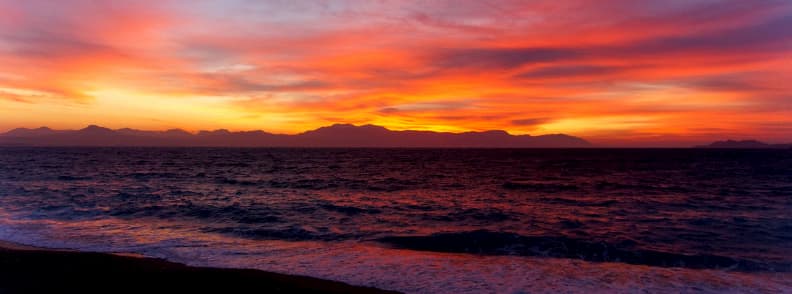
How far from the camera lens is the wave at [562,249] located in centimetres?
1423

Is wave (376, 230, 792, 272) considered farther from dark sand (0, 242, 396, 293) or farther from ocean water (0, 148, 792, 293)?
dark sand (0, 242, 396, 293)

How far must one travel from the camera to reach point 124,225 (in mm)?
19719

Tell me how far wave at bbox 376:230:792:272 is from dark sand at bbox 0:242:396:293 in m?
6.23

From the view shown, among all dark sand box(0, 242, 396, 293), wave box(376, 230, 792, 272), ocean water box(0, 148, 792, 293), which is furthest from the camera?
wave box(376, 230, 792, 272)

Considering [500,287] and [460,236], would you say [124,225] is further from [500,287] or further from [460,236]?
[500,287]

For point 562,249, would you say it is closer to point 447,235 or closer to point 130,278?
point 447,235

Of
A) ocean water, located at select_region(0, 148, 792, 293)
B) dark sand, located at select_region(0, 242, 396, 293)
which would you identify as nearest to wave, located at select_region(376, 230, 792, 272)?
ocean water, located at select_region(0, 148, 792, 293)

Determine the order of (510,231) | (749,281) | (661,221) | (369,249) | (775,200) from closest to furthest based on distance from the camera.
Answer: (749,281)
(369,249)
(510,231)
(661,221)
(775,200)

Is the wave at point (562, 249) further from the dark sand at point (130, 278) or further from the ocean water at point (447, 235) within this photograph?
the dark sand at point (130, 278)

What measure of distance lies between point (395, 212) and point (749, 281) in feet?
50.3

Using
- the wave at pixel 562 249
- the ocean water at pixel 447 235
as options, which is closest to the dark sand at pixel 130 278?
the ocean water at pixel 447 235

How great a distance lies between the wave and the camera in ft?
46.7

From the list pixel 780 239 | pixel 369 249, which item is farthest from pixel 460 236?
pixel 780 239

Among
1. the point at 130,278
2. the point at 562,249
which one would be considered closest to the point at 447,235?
the point at 562,249
